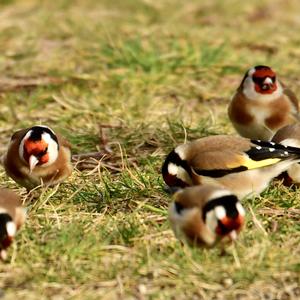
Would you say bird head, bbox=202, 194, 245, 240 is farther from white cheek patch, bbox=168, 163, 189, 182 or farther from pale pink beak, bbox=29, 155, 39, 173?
pale pink beak, bbox=29, 155, 39, 173

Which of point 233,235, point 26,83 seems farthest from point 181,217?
point 26,83

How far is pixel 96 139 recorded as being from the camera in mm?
5719

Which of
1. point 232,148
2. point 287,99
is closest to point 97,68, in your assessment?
point 287,99

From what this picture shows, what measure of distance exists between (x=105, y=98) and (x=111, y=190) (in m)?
1.92

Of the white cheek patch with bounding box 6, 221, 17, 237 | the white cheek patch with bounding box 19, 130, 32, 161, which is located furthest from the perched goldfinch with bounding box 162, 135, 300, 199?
the white cheek patch with bounding box 6, 221, 17, 237

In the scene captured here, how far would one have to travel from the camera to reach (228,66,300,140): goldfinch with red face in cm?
575

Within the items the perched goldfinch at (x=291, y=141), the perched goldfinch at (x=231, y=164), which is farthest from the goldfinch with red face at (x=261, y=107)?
the perched goldfinch at (x=231, y=164)

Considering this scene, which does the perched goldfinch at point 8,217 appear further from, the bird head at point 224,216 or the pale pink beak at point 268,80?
the pale pink beak at point 268,80

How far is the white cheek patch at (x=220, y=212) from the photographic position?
3.70m

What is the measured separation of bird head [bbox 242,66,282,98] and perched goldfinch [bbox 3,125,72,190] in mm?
1530

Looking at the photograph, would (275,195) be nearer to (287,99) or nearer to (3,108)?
(287,99)

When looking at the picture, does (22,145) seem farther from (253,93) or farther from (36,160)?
(253,93)

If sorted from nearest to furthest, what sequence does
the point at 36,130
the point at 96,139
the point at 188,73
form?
the point at 36,130
the point at 96,139
the point at 188,73

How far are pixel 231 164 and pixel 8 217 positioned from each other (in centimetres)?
121
